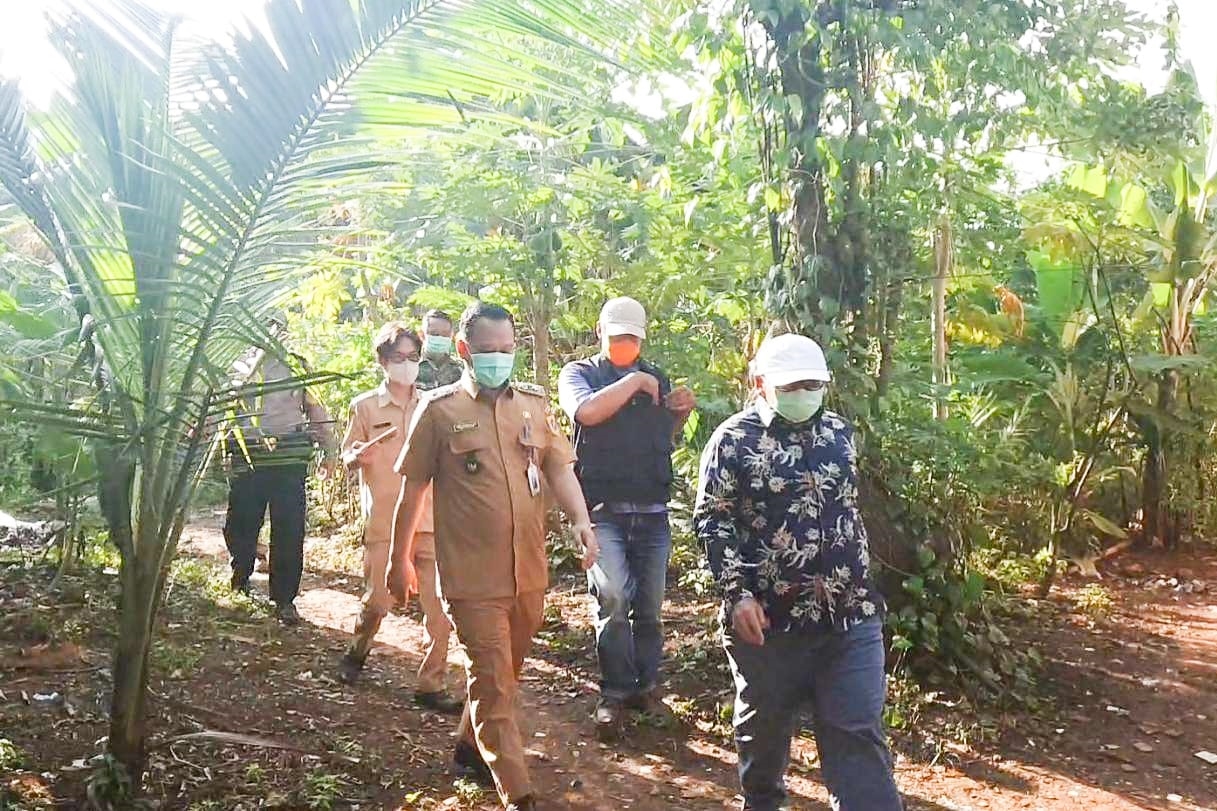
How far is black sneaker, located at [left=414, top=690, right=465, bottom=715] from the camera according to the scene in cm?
484

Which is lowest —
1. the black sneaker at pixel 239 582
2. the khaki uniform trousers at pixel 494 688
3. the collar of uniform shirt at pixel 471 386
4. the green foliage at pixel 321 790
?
the green foliage at pixel 321 790

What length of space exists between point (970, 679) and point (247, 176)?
3800 mm

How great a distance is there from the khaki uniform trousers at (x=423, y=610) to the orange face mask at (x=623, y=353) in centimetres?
119

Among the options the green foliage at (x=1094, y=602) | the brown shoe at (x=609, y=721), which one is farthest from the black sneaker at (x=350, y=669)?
the green foliage at (x=1094, y=602)

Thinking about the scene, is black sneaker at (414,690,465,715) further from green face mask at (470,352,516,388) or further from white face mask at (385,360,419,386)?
green face mask at (470,352,516,388)

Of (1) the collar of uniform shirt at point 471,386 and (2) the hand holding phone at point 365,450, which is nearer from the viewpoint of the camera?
(1) the collar of uniform shirt at point 471,386

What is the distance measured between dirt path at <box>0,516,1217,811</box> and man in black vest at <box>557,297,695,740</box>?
11.1 inches

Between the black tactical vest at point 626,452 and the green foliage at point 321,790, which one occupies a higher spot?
the black tactical vest at point 626,452

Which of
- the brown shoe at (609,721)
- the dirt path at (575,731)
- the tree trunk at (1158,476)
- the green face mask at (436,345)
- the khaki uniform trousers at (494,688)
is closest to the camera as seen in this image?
the khaki uniform trousers at (494,688)

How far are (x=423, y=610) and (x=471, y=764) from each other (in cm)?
111

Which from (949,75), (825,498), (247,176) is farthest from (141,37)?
(949,75)

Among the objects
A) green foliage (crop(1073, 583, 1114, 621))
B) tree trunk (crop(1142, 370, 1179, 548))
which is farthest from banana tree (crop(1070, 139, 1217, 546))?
green foliage (crop(1073, 583, 1114, 621))

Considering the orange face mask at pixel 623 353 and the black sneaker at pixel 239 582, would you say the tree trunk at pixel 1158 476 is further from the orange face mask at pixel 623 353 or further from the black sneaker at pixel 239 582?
the black sneaker at pixel 239 582

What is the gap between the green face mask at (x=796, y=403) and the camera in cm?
312
